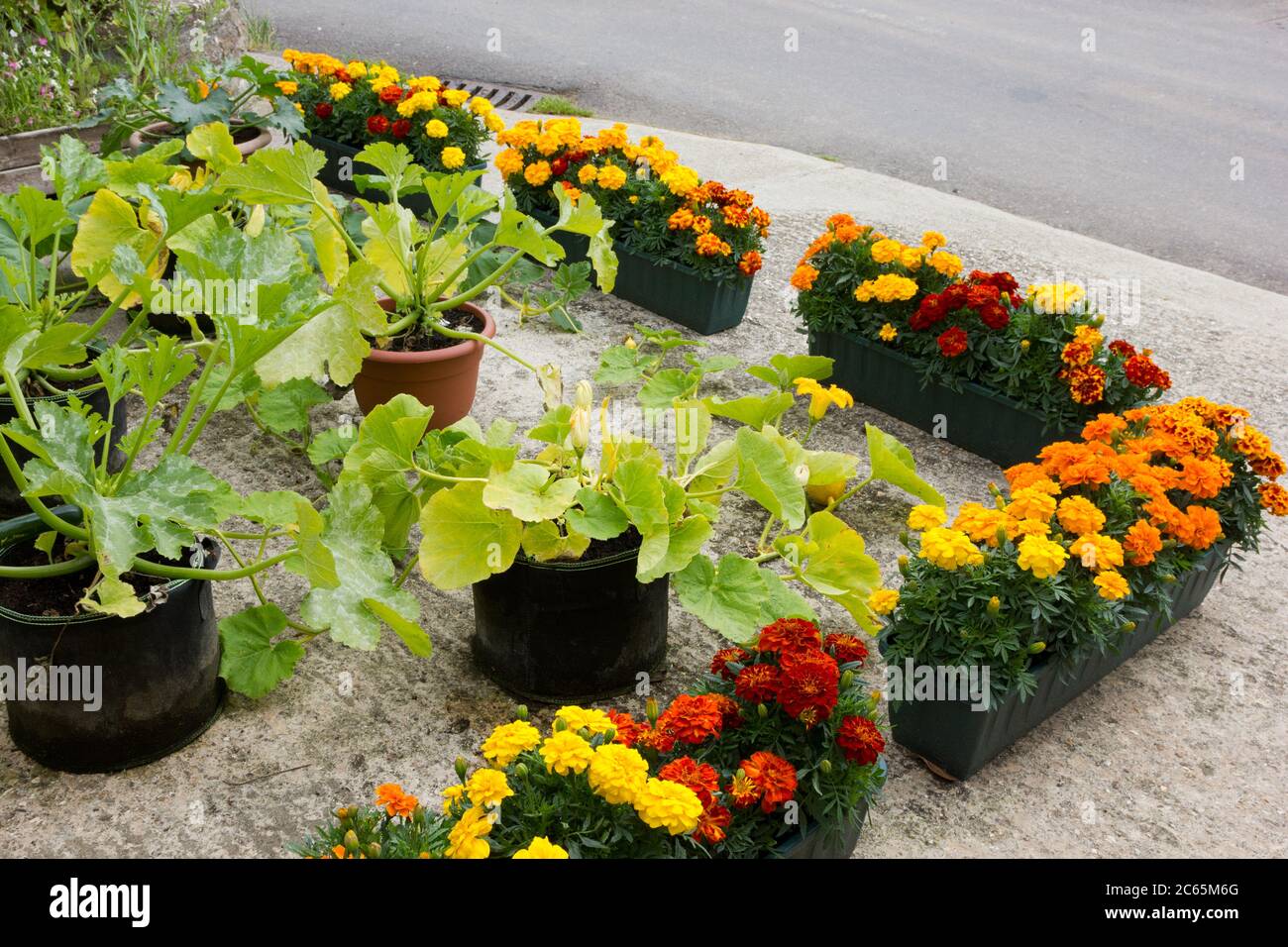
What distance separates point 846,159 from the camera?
6.33 metres

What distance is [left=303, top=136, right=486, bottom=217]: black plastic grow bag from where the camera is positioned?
16.4ft

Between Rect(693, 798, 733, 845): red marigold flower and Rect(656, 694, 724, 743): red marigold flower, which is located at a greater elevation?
Rect(656, 694, 724, 743): red marigold flower

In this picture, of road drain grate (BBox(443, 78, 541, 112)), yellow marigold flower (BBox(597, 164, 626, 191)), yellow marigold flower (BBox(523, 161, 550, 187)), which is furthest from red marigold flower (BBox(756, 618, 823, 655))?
road drain grate (BBox(443, 78, 541, 112))

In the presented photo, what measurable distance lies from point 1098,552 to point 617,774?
1.23 metres

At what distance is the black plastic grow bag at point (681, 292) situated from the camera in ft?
13.8

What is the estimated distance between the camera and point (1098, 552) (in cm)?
244

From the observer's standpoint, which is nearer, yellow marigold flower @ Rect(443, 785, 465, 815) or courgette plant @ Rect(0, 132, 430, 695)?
yellow marigold flower @ Rect(443, 785, 465, 815)

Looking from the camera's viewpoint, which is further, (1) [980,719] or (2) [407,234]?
(2) [407,234]

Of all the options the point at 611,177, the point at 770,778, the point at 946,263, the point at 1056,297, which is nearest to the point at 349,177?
the point at 611,177

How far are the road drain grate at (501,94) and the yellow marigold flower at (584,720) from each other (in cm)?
533

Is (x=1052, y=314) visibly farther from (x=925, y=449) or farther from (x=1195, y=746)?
(x=1195, y=746)

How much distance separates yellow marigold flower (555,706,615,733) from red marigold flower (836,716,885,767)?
43cm

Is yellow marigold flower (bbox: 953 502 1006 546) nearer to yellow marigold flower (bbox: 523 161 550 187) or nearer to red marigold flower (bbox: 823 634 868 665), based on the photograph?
red marigold flower (bbox: 823 634 868 665)

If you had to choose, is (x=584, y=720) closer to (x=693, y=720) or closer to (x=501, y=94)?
(x=693, y=720)
